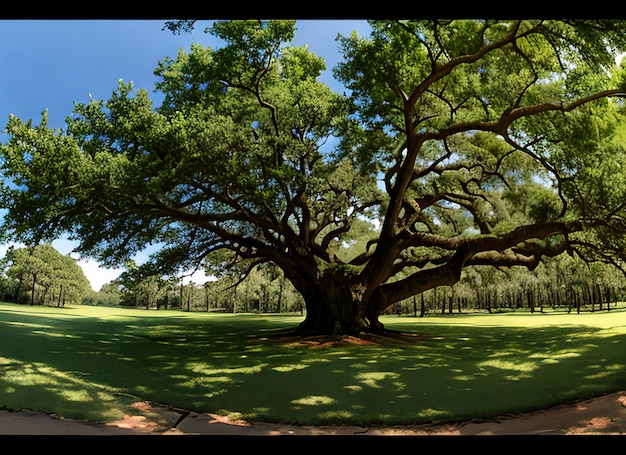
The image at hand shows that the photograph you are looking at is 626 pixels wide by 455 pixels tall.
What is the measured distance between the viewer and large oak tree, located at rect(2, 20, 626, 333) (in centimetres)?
500

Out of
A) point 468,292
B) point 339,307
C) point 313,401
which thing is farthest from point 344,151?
point 468,292

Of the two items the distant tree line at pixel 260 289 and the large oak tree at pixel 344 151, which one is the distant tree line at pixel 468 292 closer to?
the distant tree line at pixel 260 289

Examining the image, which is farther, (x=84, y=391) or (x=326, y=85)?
(x=326, y=85)

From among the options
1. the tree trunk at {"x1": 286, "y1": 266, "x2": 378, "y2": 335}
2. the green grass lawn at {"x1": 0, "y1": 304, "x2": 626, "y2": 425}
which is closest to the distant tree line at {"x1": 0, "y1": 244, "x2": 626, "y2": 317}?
the green grass lawn at {"x1": 0, "y1": 304, "x2": 626, "y2": 425}

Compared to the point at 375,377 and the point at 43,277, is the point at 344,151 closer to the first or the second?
the point at 375,377

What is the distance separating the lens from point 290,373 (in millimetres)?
4051

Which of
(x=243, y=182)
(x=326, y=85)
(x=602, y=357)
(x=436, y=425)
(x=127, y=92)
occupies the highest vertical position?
(x=326, y=85)

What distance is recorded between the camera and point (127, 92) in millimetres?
5918

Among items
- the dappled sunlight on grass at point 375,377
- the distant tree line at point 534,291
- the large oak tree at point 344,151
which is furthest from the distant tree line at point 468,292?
the dappled sunlight on grass at point 375,377

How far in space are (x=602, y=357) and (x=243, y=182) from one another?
4514mm

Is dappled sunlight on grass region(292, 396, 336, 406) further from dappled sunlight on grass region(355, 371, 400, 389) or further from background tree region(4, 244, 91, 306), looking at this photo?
background tree region(4, 244, 91, 306)

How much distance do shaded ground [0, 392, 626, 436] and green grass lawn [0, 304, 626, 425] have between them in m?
0.09

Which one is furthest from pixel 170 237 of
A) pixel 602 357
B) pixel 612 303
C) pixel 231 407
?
pixel 612 303
